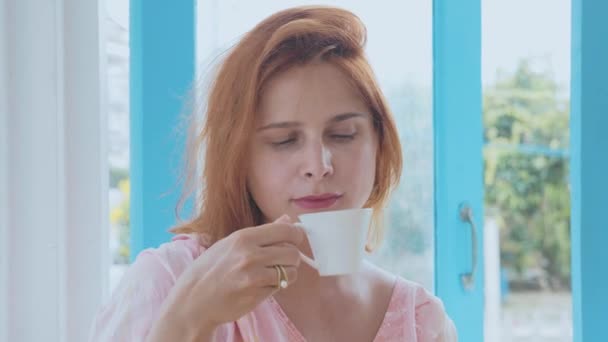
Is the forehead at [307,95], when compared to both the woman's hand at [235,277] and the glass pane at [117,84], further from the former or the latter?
the glass pane at [117,84]

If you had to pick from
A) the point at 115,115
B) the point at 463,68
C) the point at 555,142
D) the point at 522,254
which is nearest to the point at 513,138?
the point at 555,142

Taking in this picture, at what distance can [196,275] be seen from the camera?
2.97 ft

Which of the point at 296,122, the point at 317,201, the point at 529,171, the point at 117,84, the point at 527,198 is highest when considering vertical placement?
the point at 117,84

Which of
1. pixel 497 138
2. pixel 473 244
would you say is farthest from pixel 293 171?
pixel 497 138

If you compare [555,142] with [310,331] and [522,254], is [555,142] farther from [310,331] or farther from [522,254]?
[310,331]

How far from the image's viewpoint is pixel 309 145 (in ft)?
→ 3.65

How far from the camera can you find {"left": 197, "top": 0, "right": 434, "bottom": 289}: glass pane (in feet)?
6.25

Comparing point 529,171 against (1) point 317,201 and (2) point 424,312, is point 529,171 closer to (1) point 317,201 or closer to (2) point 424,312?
(2) point 424,312

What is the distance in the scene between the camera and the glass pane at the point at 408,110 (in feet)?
6.25

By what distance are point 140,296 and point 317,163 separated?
1.06ft

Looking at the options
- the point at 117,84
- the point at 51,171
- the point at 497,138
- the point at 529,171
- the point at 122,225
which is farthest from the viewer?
the point at 529,171

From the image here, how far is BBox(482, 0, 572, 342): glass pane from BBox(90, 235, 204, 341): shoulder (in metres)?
4.43

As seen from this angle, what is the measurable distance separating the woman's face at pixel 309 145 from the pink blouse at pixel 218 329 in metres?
0.16
